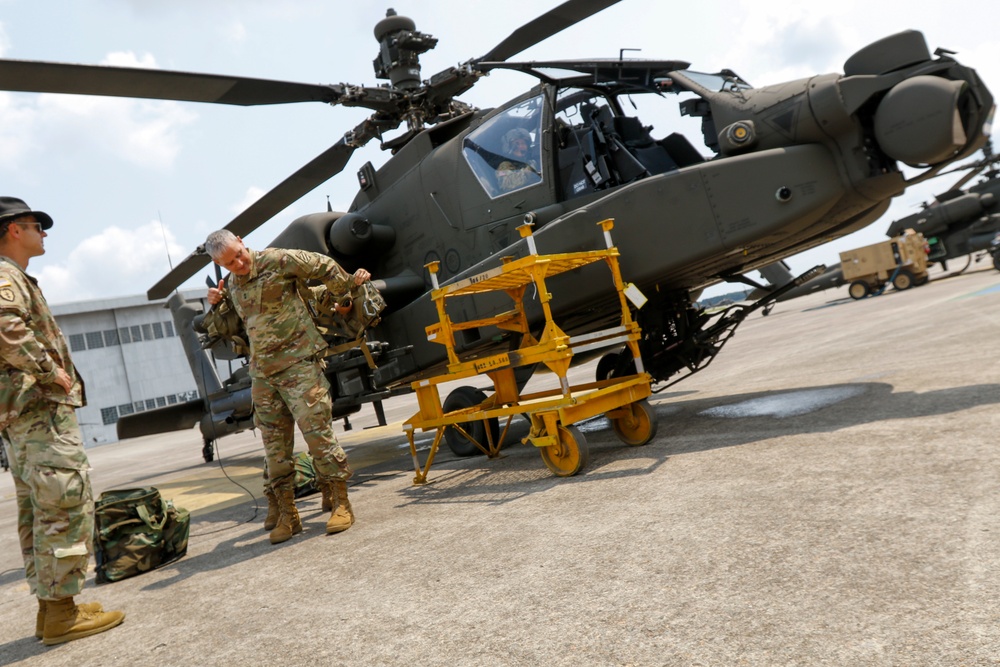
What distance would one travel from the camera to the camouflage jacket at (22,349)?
2930mm

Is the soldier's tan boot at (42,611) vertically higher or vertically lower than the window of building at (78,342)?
lower

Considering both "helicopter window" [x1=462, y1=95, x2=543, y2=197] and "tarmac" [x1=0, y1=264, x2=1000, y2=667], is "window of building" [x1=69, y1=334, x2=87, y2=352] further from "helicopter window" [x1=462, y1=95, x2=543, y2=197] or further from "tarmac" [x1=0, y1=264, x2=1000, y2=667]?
"helicopter window" [x1=462, y1=95, x2=543, y2=197]

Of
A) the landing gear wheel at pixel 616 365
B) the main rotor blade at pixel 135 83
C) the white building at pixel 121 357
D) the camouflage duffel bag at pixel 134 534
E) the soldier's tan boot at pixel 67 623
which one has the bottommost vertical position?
the soldier's tan boot at pixel 67 623

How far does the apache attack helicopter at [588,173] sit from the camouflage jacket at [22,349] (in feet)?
8.58

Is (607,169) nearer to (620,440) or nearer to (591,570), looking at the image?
(620,440)

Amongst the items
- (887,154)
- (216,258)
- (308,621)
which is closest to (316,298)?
(216,258)

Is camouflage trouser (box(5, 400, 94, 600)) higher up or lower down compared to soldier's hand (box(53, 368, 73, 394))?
lower down

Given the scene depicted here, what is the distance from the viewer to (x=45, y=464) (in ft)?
9.90

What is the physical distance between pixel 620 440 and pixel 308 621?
9.97ft

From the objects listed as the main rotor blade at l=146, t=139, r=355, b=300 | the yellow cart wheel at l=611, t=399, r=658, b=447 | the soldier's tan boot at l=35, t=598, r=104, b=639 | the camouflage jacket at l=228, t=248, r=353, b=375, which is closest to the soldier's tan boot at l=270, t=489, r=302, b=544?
the camouflage jacket at l=228, t=248, r=353, b=375

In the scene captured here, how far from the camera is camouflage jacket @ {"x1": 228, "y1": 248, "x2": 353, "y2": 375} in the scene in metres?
4.21

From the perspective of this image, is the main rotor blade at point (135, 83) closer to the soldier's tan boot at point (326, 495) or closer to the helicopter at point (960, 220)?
the soldier's tan boot at point (326, 495)

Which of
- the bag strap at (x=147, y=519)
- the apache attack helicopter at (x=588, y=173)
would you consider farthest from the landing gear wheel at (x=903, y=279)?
the bag strap at (x=147, y=519)

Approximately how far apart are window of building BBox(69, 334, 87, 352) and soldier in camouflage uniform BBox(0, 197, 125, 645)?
45.9m
